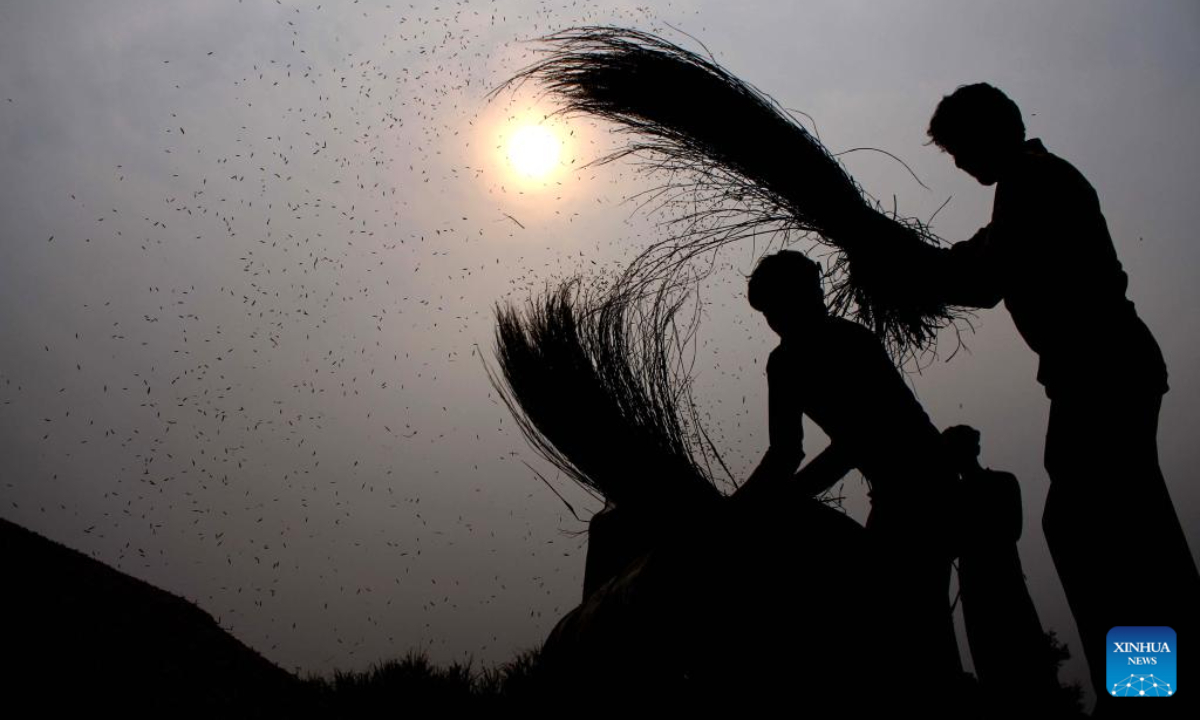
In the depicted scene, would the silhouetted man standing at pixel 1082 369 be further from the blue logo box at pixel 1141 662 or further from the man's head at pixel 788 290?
the man's head at pixel 788 290

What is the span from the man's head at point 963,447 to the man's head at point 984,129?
20.2 inches

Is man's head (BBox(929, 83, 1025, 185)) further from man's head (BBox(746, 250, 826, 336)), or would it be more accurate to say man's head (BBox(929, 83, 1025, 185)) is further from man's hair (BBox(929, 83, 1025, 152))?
man's head (BBox(746, 250, 826, 336))

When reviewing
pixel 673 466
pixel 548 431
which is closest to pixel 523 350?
pixel 548 431

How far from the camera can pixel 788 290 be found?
58.1 inches

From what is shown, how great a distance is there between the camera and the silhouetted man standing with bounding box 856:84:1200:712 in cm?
121

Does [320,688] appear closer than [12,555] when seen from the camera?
No

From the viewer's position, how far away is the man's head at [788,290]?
4.83 feet

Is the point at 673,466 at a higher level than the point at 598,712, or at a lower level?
higher

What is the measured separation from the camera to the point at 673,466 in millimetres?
2041

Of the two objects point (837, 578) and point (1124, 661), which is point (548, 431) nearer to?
point (837, 578)

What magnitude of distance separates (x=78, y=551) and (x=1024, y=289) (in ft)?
7.98

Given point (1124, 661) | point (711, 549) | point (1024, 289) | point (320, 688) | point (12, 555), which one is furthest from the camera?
point (320, 688)

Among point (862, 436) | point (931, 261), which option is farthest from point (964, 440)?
point (931, 261)

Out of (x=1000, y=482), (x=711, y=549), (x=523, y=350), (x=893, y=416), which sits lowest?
(x=711, y=549)
